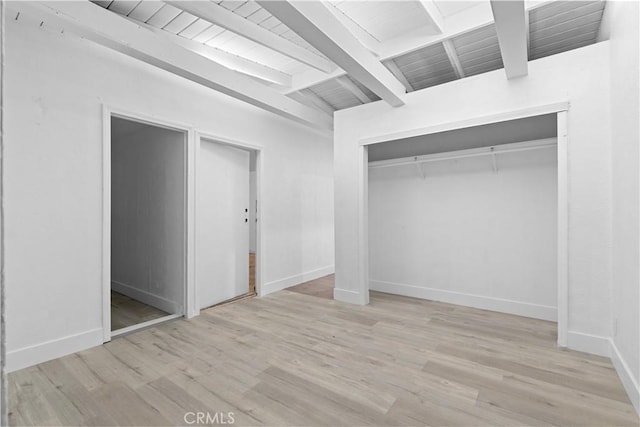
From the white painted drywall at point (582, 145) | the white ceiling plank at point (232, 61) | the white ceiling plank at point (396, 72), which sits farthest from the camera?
the white ceiling plank at point (396, 72)

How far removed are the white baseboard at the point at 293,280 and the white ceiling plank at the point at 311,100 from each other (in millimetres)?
2638

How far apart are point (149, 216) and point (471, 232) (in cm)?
394

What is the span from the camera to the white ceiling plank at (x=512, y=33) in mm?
1828

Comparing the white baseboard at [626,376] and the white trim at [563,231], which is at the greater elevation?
the white trim at [563,231]

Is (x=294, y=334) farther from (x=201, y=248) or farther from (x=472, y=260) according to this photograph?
(x=472, y=260)

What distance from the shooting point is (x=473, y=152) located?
353 cm

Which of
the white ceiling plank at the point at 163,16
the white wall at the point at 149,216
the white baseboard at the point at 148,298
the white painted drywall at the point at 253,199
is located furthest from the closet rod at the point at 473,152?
the white baseboard at the point at 148,298

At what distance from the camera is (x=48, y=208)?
237cm

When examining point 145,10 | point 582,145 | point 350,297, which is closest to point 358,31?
point 145,10

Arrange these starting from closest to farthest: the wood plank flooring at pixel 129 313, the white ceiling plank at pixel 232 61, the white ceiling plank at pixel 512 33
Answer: the white ceiling plank at pixel 512 33 < the white ceiling plank at pixel 232 61 < the wood plank flooring at pixel 129 313

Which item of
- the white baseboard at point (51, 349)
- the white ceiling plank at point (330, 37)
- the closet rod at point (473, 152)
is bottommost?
the white baseboard at point (51, 349)

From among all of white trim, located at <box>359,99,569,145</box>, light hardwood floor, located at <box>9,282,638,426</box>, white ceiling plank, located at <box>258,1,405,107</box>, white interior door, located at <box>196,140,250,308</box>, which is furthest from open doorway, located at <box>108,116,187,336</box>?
white trim, located at <box>359,99,569,145</box>

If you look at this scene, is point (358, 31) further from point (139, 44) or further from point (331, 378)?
point (331, 378)

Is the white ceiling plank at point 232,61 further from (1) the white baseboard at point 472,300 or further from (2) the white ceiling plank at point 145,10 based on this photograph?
(1) the white baseboard at point 472,300
